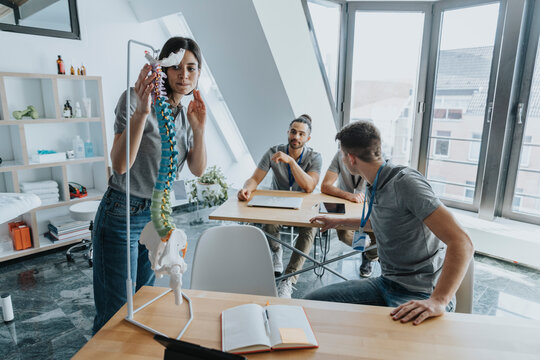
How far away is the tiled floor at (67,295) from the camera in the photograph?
215cm

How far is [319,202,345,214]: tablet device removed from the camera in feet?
7.71

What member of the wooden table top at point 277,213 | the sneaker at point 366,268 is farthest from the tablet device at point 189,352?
the sneaker at point 366,268

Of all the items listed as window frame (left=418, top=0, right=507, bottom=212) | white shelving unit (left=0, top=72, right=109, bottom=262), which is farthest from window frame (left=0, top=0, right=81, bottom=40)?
window frame (left=418, top=0, right=507, bottom=212)

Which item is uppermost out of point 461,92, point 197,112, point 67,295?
point 461,92

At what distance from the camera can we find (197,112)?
121cm

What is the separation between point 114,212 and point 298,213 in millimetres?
1229

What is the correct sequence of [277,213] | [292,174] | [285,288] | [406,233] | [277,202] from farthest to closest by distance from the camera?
1. [292,174]
2. [285,288]
3. [277,202]
4. [277,213]
5. [406,233]

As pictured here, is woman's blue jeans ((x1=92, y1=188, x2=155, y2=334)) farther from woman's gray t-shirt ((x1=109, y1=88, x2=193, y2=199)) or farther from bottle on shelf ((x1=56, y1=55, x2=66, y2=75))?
bottle on shelf ((x1=56, y1=55, x2=66, y2=75))

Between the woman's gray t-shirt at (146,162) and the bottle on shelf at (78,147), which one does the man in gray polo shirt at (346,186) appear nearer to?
the woman's gray t-shirt at (146,162)

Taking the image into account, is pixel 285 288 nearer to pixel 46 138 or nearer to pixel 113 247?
pixel 113 247

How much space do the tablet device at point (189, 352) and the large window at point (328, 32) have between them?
10.6 ft

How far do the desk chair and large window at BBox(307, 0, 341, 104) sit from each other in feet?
8.56

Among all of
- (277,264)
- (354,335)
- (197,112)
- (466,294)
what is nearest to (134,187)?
(197,112)

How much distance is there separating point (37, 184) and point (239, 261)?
8.31 ft
